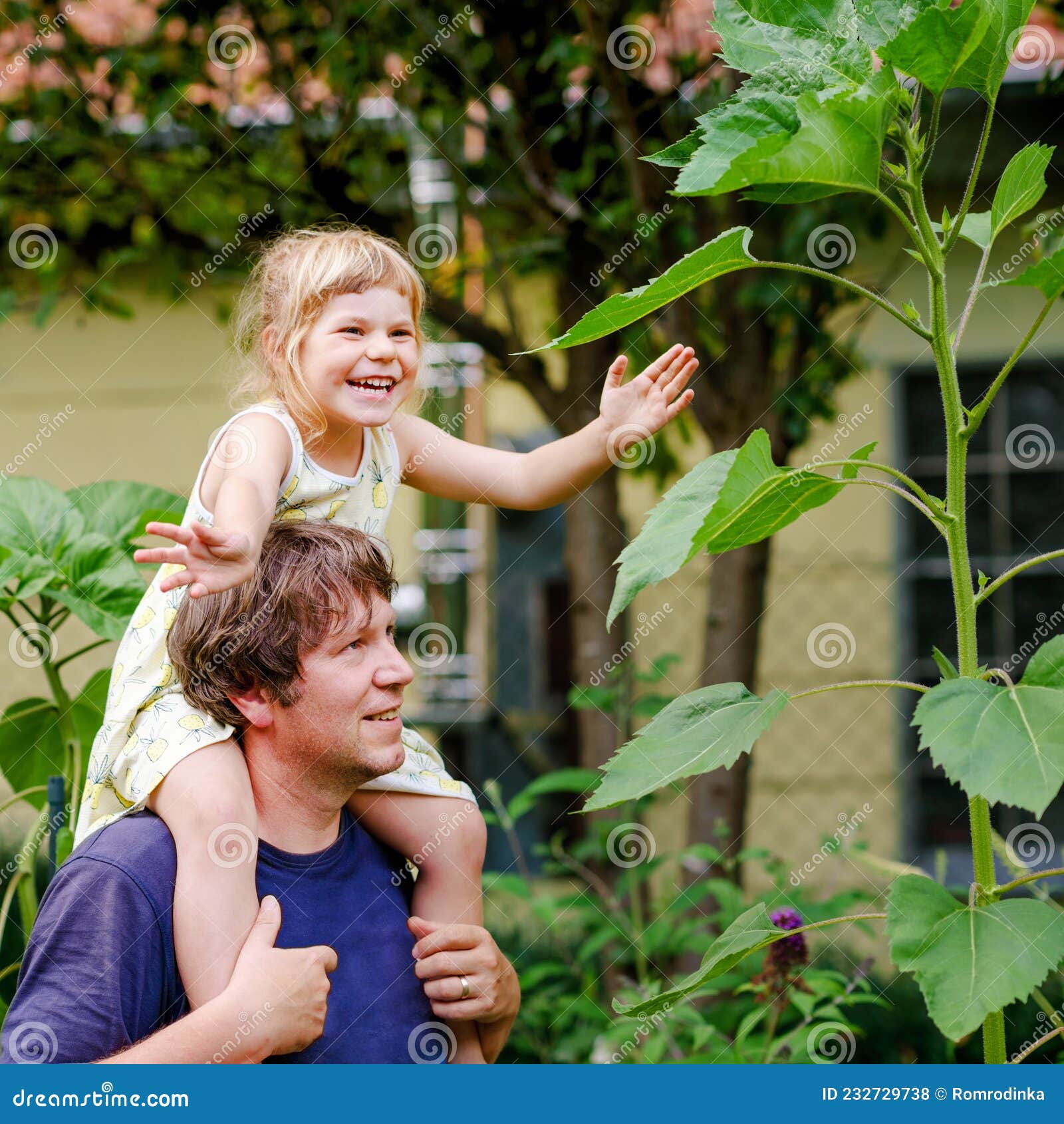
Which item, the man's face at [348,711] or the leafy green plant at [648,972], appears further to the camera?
the leafy green plant at [648,972]

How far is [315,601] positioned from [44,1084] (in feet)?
1.96

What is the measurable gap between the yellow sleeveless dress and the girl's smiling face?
0.23 feet

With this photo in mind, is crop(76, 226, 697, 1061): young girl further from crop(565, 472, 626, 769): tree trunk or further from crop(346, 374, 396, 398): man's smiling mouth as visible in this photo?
crop(565, 472, 626, 769): tree trunk

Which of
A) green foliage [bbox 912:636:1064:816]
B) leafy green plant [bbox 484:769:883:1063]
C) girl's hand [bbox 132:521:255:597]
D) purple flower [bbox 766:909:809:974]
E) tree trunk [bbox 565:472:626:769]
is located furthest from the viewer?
tree trunk [bbox 565:472:626:769]

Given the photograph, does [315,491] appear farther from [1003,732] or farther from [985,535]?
[985,535]

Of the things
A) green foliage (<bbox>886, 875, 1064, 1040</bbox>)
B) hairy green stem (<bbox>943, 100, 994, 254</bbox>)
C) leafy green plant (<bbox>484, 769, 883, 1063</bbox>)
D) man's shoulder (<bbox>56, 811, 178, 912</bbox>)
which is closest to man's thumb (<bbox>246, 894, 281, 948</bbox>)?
man's shoulder (<bbox>56, 811, 178, 912</bbox>)

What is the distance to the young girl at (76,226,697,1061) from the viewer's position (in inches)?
57.4

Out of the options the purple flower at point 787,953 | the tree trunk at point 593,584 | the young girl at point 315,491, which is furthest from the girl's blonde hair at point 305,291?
the tree trunk at point 593,584

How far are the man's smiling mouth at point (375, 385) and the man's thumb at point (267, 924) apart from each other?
2.07ft

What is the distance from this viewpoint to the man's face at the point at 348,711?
1.54m

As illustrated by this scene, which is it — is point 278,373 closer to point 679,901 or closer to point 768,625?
point 679,901

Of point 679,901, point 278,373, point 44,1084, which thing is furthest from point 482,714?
point 44,1084

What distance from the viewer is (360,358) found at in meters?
1.62

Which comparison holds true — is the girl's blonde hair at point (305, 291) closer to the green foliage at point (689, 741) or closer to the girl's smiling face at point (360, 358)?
the girl's smiling face at point (360, 358)
